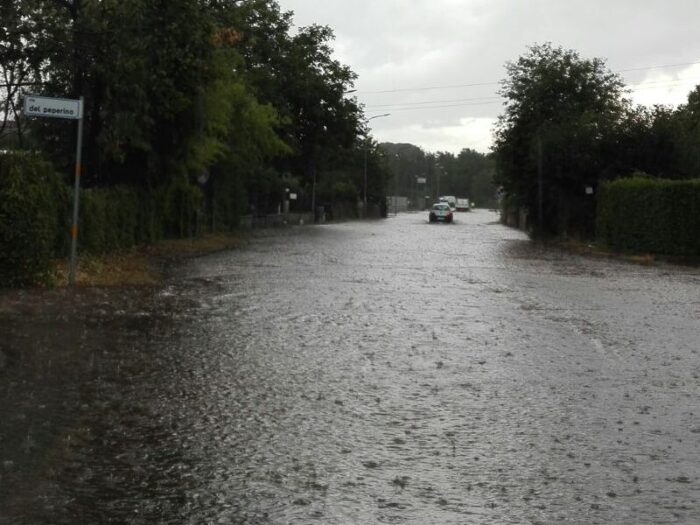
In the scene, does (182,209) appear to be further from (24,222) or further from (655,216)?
(24,222)

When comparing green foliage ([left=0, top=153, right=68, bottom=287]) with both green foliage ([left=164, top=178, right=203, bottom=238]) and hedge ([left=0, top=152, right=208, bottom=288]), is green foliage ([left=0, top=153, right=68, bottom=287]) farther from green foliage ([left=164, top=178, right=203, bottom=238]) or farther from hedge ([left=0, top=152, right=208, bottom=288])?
green foliage ([left=164, top=178, right=203, bottom=238])

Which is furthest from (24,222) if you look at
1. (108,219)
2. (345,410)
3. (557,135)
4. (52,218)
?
(557,135)

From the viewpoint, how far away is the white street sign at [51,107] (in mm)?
14812

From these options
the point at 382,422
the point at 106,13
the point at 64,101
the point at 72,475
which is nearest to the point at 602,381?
the point at 382,422

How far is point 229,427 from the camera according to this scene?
7184 mm

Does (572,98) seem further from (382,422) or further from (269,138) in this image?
(382,422)

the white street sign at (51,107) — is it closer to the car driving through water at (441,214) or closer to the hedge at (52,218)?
the hedge at (52,218)

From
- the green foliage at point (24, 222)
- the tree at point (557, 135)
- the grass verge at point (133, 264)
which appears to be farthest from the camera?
the tree at point (557, 135)

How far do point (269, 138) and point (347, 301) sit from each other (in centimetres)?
2703

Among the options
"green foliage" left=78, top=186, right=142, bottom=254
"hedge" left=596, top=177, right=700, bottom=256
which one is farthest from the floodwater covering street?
"hedge" left=596, top=177, right=700, bottom=256

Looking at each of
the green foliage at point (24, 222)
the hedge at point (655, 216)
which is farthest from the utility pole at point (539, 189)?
the green foliage at point (24, 222)

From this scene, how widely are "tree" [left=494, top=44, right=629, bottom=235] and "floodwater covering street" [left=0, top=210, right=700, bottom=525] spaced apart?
25.4m

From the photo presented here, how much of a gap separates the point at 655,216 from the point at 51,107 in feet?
69.0

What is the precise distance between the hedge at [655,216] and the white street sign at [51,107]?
20.4m
